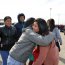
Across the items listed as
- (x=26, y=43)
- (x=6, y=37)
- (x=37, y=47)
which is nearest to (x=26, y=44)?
(x=26, y=43)

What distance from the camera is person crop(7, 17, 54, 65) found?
4.22 metres

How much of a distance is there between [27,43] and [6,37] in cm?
266

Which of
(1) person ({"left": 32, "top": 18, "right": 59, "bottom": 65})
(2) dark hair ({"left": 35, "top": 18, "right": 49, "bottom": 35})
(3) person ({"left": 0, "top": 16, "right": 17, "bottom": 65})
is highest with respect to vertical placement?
→ (2) dark hair ({"left": 35, "top": 18, "right": 49, "bottom": 35})

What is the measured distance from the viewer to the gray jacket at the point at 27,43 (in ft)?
13.8

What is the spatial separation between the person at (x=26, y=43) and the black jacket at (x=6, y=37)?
2252 millimetres

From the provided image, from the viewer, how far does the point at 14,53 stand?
4.60 m

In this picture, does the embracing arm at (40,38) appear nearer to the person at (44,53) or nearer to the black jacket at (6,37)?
the person at (44,53)

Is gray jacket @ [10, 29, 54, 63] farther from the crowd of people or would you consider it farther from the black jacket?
the black jacket

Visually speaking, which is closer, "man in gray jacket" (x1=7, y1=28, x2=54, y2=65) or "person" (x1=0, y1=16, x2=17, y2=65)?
"man in gray jacket" (x1=7, y1=28, x2=54, y2=65)

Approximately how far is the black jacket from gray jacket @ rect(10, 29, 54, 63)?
7.56ft

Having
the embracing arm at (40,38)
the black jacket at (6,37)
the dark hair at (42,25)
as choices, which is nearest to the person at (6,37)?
the black jacket at (6,37)

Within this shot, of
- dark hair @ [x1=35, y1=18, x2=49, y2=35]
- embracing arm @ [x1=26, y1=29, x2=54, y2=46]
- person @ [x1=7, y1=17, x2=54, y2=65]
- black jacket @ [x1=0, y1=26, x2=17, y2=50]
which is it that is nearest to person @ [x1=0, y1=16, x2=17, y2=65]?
black jacket @ [x1=0, y1=26, x2=17, y2=50]

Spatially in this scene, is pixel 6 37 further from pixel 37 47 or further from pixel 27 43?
pixel 37 47

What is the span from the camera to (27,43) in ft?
14.4
